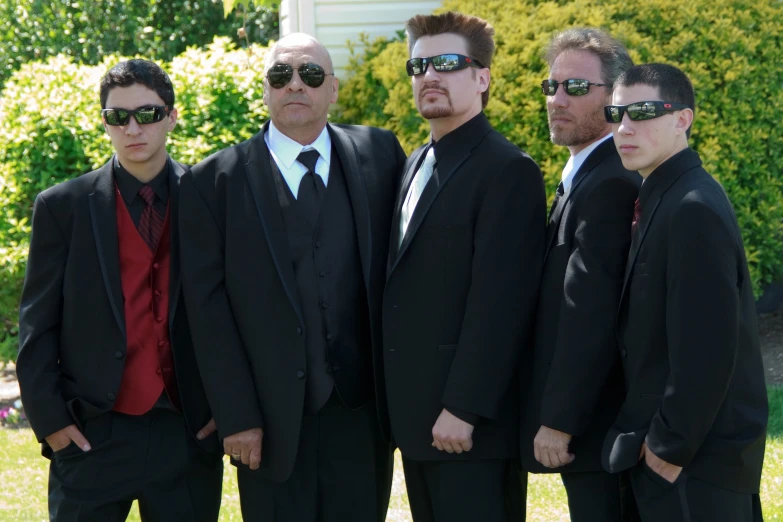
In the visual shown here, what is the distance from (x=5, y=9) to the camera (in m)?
17.9

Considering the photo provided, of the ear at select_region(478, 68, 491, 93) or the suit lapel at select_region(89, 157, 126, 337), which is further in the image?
the ear at select_region(478, 68, 491, 93)

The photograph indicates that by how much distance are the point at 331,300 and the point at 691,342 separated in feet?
4.98

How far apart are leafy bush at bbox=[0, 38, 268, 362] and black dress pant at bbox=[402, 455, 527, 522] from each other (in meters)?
5.03

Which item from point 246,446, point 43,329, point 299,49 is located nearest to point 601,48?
point 299,49

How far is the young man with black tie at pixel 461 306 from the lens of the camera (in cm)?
395

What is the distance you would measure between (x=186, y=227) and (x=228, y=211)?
0.62 ft

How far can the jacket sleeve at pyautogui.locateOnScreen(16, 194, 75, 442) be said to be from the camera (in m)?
4.20

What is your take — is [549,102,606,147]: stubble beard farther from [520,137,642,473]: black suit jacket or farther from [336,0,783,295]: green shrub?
[336,0,783,295]: green shrub

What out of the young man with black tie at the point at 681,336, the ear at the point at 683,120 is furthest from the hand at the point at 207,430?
the ear at the point at 683,120

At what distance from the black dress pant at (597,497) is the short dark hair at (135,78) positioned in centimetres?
242

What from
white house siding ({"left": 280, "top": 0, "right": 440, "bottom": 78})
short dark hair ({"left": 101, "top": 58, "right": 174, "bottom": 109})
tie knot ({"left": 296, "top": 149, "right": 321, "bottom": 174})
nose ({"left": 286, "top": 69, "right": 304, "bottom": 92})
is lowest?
tie knot ({"left": 296, "top": 149, "right": 321, "bottom": 174})

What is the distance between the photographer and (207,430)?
4.35m

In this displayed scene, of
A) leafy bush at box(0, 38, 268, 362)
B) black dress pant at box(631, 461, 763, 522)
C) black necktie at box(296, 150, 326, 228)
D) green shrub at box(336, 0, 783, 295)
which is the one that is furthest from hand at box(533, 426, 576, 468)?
leafy bush at box(0, 38, 268, 362)

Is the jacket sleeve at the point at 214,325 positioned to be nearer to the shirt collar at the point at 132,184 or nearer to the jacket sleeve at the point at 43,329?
the shirt collar at the point at 132,184
